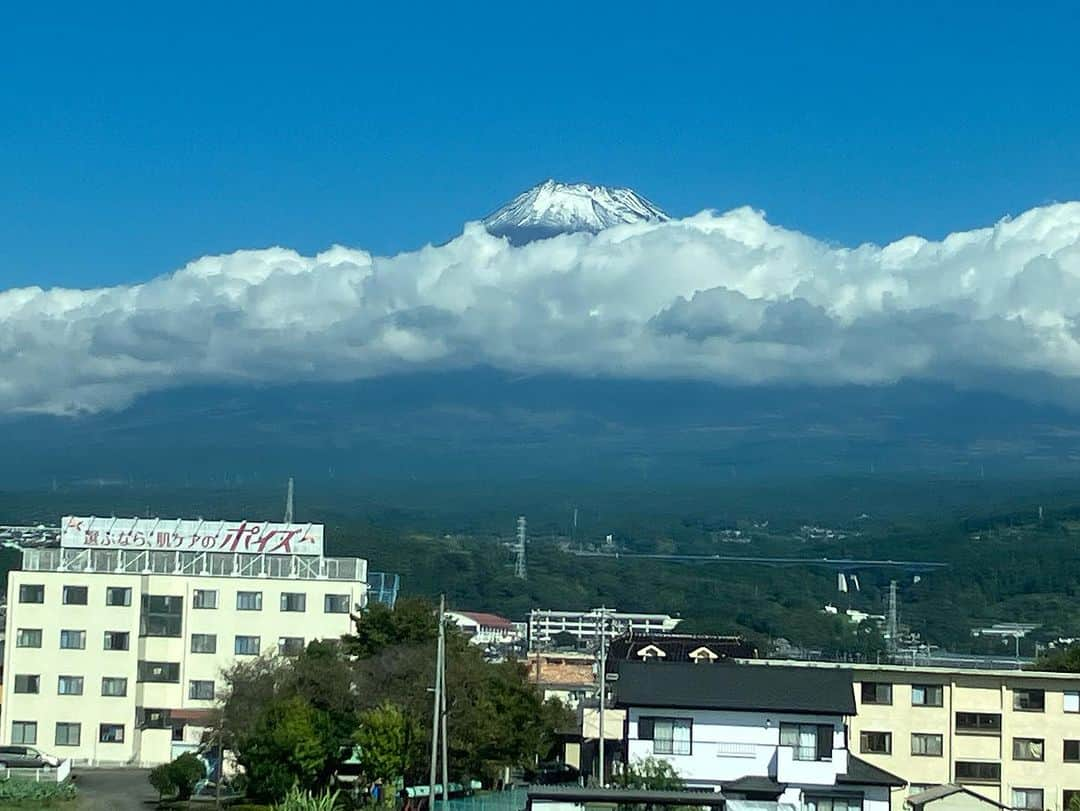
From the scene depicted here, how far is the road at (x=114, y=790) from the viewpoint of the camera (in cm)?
4100

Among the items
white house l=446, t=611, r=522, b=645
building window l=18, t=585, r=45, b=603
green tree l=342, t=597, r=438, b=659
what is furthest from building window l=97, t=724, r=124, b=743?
white house l=446, t=611, r=522, b=645

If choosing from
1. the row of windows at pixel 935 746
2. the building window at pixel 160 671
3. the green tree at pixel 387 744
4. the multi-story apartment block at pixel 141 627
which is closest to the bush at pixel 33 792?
the green tree at pixel 387 744

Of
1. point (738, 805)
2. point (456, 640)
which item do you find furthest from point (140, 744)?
point (738, 805)

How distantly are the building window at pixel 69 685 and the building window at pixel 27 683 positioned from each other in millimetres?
724

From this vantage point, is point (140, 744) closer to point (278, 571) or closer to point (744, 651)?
point (278, 571)

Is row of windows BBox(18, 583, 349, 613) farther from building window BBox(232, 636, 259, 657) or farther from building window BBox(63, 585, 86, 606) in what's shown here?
building window BBox(232, 636, 259, 657)

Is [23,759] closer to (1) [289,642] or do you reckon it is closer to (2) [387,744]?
(1) [289,642]

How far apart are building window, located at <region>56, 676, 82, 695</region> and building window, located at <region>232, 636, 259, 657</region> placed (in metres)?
5.51

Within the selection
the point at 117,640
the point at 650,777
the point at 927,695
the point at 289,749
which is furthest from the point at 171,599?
the point at 927,695

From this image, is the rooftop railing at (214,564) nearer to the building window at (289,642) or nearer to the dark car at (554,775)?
the building window at (289,642)

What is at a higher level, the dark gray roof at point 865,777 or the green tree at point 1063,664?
the green tree at point 1063,664

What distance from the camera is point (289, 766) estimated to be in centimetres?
3812

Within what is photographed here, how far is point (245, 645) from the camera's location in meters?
58.8

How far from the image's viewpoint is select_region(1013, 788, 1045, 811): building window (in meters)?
47.8
